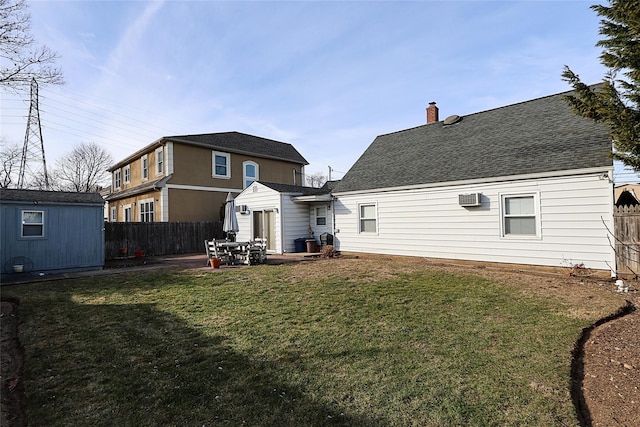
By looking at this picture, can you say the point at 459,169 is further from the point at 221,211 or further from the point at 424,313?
the point at 221,211

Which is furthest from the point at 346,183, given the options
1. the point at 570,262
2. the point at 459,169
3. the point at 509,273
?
the point at 570,262

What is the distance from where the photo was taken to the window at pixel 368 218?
13.5m

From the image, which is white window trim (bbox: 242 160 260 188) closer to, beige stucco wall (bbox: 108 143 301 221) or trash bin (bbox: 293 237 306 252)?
beige stucco wall (bbox: 108 143 301 221)

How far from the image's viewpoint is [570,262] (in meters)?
8.57

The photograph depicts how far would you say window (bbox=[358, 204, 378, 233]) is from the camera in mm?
13475

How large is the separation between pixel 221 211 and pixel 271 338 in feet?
55.6

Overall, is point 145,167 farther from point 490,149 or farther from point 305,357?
point 305,357

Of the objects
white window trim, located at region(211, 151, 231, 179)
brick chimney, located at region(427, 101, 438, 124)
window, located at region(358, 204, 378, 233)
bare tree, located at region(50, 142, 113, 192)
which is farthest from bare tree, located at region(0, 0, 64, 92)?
bare tree, located at region(50, 142, 113, 192)

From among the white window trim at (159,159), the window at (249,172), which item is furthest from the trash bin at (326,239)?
the white window trim at (159,159)

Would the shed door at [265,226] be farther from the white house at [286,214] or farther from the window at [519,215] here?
the window at [519,215]

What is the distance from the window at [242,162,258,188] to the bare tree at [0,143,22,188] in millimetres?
27400

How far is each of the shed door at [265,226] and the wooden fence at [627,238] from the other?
12488mm

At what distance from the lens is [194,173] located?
19.7 metres

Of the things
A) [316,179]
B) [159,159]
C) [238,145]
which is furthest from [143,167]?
[316,179]
